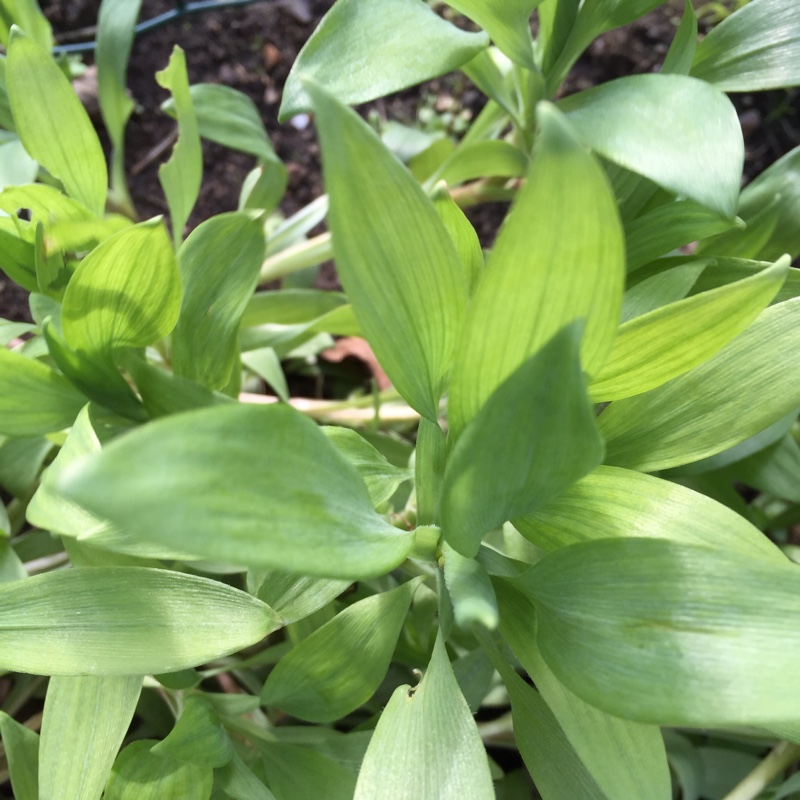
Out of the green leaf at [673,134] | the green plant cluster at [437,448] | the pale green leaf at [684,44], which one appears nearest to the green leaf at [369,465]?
the green plant cluster at [437,448]

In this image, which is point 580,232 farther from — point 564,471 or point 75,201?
point 75,201

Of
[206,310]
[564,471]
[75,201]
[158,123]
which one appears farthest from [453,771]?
[158,123]

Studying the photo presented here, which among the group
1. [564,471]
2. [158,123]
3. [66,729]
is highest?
[564,471]

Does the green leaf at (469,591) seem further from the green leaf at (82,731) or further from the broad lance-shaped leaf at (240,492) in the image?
the green leaf at (82,731)

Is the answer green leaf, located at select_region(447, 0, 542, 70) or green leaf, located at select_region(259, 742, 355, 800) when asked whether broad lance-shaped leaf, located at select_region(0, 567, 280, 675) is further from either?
green leaf, located at select_region(447, 0, 542, 70)

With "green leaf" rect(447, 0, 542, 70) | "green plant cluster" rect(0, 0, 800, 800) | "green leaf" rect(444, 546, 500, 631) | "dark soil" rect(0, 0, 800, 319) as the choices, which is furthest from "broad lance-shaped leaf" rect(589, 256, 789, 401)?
"dark soil" rect(0, 0, 800, 319)

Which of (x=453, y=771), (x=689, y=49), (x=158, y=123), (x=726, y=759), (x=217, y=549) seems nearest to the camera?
(x=217, y=549)
